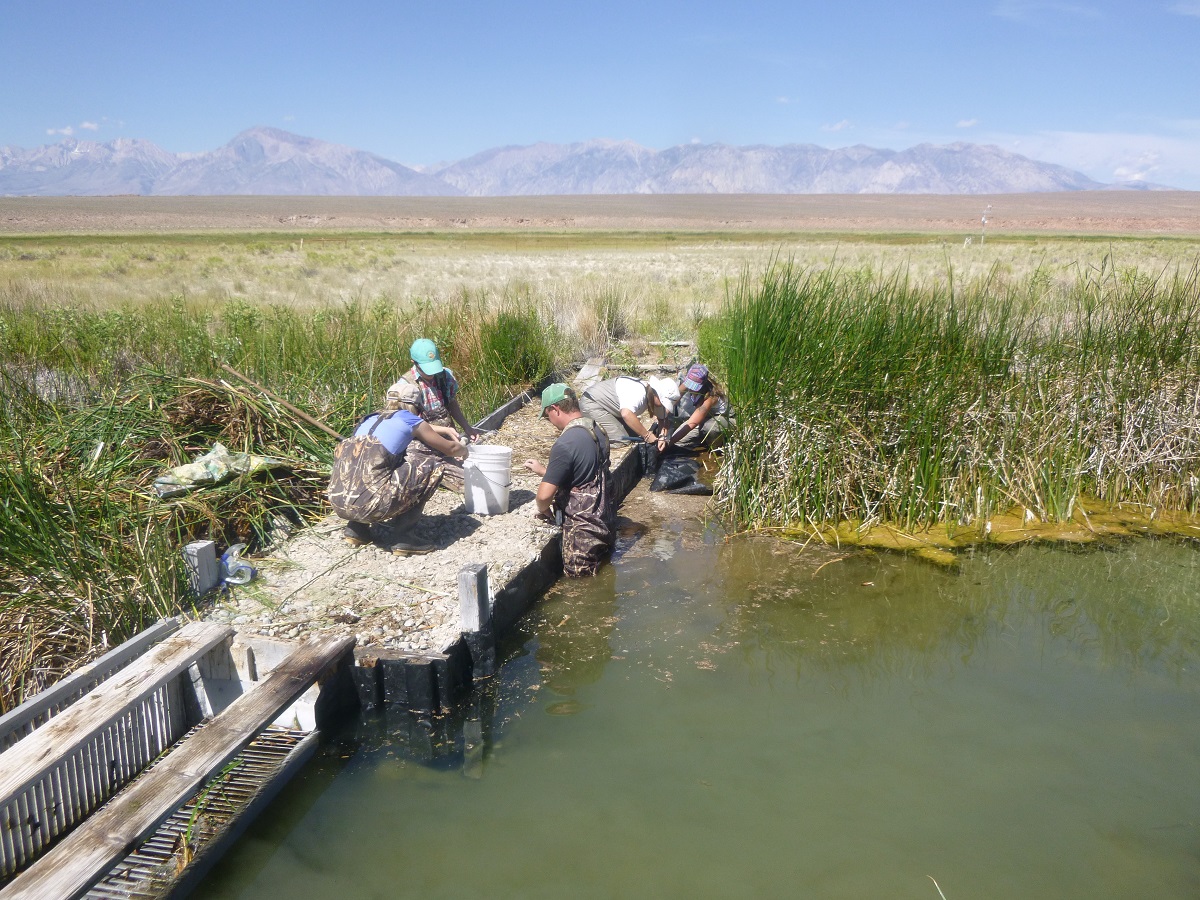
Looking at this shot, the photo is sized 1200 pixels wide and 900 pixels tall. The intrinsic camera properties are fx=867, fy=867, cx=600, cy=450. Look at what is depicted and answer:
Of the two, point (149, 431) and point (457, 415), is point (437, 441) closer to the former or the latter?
point (457, 415)

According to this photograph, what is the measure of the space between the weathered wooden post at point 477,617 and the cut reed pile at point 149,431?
156 centimetres

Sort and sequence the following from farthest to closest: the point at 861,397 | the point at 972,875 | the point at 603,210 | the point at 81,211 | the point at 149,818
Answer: the point at 603,210, the point at 81,211, the point at 861,397, the point at 972,875, the point at 149,818

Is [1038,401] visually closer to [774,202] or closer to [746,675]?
[746,675]

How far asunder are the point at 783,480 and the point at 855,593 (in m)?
1.12

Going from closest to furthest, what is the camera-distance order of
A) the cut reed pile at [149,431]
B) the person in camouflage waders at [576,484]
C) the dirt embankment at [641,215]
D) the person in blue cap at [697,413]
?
the cut reed pile at [149,431], the person in camouflage waders at [576,484], the person in blue cap at [697,413], the dirt embankment at [641,215]

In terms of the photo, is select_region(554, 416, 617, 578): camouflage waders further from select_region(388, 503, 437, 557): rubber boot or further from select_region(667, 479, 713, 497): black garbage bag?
select_region(667, 479, 713, 497): black garbage bag

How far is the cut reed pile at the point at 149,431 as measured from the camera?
4.21m

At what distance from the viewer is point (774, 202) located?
126 m

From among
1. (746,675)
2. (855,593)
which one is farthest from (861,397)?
(746,675)

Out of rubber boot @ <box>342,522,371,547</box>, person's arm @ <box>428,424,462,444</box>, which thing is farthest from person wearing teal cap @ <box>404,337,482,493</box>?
rubber boot @ <box>342,522,371,547</box>

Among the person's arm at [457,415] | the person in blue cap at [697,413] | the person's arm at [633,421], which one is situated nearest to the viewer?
the person's arm at [457,415]

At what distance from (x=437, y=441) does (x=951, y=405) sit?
3820mm

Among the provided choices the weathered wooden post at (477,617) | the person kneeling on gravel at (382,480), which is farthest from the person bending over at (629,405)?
the weathered wooden post at (477,617)

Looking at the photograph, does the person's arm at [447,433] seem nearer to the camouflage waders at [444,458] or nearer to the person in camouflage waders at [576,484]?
the camouflage waders at [444,458]
